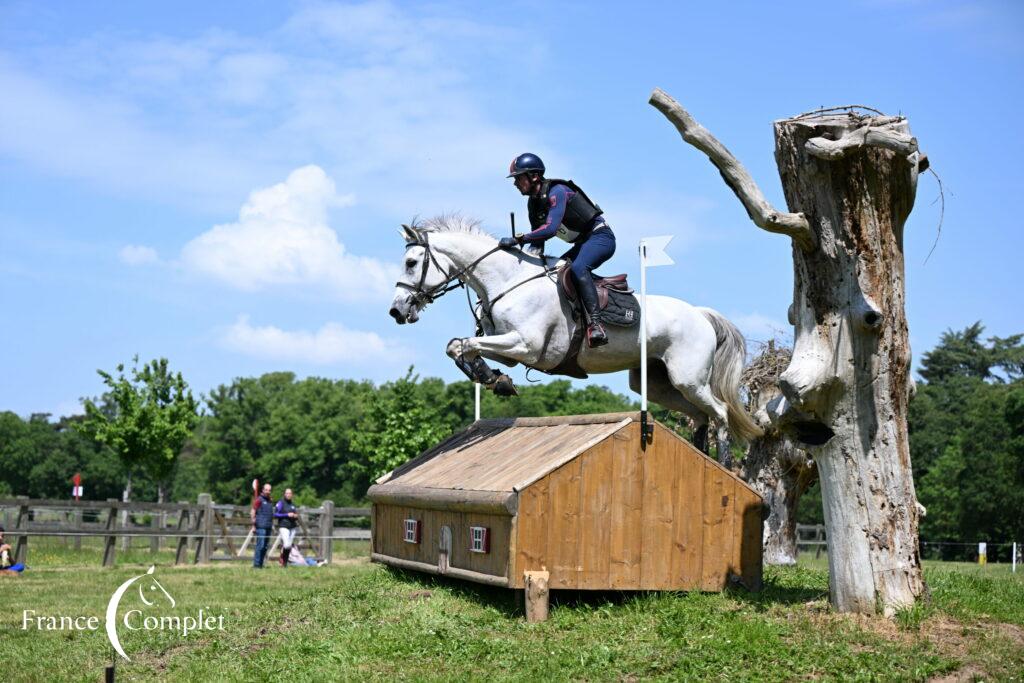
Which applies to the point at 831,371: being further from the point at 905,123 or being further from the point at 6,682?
the point at 6,682

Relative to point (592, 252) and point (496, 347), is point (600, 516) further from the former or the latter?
point (592, 252)

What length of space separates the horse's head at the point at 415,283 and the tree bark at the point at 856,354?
9.78 ft

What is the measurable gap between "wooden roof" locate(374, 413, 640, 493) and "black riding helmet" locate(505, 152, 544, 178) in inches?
87.3

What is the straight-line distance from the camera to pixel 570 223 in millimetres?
9570

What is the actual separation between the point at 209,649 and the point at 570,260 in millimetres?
4425

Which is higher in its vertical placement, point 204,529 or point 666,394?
point 666,394

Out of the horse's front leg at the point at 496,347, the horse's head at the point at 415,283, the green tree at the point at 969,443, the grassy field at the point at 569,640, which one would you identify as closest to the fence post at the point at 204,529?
the grassy field at the point at 569,640

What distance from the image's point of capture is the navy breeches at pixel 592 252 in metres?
9.26

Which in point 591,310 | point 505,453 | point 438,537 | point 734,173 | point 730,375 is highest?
point 734,173

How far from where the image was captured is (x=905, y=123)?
24.2ft

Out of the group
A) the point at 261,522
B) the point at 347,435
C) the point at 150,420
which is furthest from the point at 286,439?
the point at 261,522

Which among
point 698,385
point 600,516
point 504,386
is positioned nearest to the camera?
point 600,516

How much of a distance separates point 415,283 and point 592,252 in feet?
5.38

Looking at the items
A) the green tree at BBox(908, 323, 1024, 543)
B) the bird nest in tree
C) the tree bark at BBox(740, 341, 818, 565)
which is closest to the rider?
the tree bark at BBox(740, 341, 818, 565)
